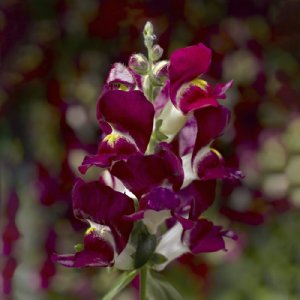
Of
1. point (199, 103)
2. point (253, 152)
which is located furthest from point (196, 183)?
point (253, 152)

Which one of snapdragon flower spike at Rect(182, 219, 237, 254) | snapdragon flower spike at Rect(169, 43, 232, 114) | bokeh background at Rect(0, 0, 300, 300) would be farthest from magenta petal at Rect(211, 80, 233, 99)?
bokeh background at Rect(0, 0, 300, 300)

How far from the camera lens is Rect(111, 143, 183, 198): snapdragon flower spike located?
77 centimetres

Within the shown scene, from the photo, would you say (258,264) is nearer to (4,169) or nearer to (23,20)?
(4,169)

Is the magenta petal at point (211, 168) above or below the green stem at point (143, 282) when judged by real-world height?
above

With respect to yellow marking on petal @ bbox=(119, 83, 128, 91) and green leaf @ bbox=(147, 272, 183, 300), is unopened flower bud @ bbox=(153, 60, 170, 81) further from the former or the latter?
green leaf @ bbox=(147, 272, 183, 300)

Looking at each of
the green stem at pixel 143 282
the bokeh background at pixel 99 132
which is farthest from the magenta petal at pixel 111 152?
the bokeh background at pixel 99 132

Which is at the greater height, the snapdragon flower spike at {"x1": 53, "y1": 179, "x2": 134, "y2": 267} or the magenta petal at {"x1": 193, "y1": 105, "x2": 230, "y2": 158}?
the magenta petal at {"x1": 193, "y1": 105, "x2": 230, "y2": 158}

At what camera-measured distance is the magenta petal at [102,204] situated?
776 millimetres

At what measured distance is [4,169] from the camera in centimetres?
181

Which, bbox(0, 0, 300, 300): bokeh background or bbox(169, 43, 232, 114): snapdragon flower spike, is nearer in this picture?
bbox(169, 43, 232, 114): snapdragon flower spike

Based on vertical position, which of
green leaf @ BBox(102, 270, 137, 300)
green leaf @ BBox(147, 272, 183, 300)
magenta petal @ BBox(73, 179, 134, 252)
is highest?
magenta petal @ BBox(73, 179, 134, 252)

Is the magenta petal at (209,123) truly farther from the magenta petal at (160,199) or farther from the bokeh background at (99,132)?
the bokeh background at (99,132)

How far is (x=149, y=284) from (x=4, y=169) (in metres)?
0.99

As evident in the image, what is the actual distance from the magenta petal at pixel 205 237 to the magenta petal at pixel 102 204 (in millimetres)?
73
